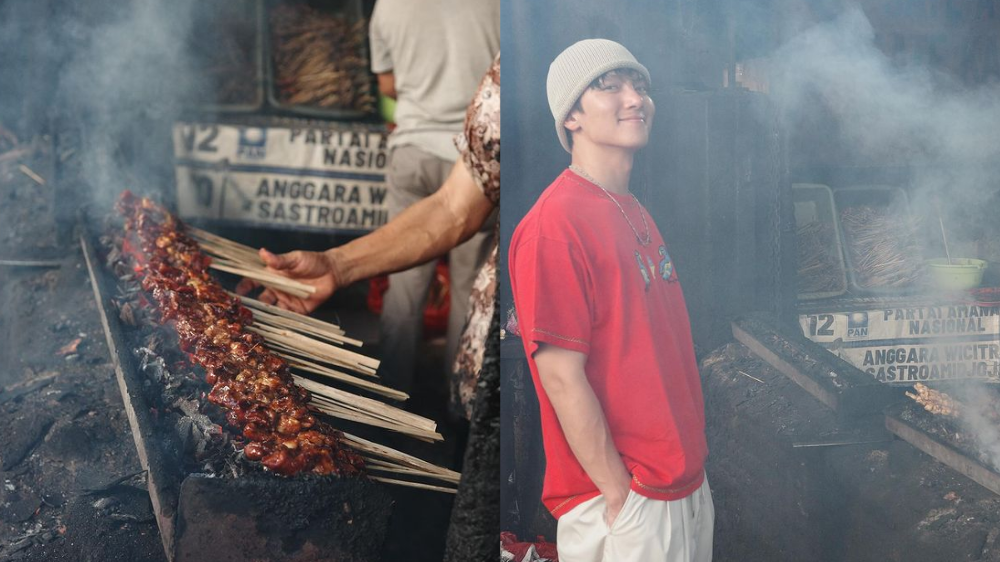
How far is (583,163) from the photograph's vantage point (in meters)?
2.39

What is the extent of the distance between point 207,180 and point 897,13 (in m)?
5.39

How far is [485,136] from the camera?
126 inches

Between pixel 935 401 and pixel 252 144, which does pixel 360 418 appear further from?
pixel 252 144

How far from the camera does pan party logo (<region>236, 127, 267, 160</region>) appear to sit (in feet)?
21.2

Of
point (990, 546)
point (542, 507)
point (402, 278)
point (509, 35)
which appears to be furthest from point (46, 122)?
point (990, 546)

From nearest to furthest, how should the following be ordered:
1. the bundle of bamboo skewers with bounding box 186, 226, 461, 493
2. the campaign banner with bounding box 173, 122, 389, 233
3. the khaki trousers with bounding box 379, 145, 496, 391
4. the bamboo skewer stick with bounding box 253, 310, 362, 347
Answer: the bundle of bamboo skewers with bounding box 186, 226, 461, 493 < the bamboo skewer stick with bounding box 253, 310, 362, 347 < the khaki trousers with bounding box 379, 145, 496, 391 < the campaign banner with bounding box 173, 122, 389, 233

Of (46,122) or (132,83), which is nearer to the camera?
(46,122)

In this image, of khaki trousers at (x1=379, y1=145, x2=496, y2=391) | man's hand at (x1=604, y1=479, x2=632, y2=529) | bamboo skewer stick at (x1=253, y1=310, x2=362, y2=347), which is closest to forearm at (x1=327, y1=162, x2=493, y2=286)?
bamboo skewer stick at (x1=253, y1=310, x2=362, y2=347)

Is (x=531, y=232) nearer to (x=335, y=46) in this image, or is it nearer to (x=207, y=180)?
(x=207, y=180)

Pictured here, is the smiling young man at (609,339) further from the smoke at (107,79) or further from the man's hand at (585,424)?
the smoke at (107,79)

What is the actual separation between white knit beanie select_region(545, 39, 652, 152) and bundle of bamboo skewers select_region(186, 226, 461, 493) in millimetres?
1198

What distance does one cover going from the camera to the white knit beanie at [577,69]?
7.73 ft

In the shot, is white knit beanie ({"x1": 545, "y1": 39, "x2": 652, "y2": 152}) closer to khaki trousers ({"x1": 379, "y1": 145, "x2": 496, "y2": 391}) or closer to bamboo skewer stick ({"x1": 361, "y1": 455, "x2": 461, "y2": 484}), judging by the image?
bamboo skewer stick ({"x1": 361, "y1": 455, "x2": 461, "y2": 484})

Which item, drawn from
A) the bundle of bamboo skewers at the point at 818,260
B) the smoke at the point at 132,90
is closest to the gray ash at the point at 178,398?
the bundle of bamboo skewers at the point at 818,260
